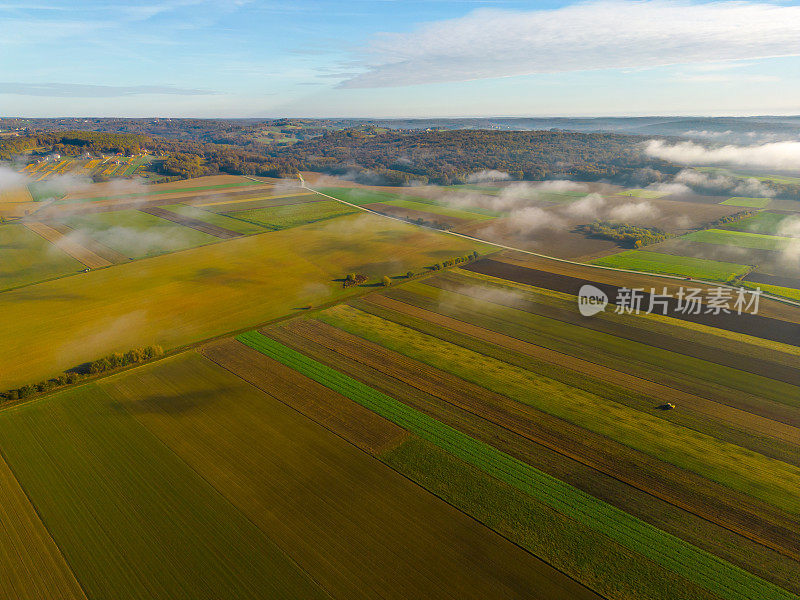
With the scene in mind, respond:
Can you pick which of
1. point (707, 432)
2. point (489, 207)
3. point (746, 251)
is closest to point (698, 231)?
point (746, 251)

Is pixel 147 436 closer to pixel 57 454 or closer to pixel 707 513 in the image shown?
pixel 57 454

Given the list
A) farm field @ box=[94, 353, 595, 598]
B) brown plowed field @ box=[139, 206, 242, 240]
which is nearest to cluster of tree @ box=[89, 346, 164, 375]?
farm field @ box=[94, 353, 595, 598]

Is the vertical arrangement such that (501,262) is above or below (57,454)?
above

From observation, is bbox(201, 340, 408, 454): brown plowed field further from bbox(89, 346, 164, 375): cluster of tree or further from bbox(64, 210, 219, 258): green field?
bbox(64, 210, 219, 258): green field

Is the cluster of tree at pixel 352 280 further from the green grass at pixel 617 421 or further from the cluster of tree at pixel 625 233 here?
the cluster of tree at pixel 625 233

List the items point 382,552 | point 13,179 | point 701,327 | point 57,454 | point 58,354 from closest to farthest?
point 382,552, point 57,454, point 58,354, point 701,327, point 13,179
